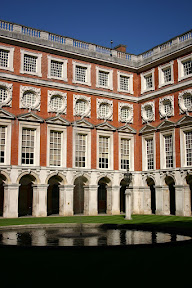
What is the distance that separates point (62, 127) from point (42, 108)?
8.74 feet

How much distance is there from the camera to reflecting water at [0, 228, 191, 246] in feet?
52.1

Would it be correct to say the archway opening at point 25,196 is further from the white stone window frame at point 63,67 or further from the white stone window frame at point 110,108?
the white stone window frame at point 63,67

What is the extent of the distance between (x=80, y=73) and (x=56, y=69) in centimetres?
270

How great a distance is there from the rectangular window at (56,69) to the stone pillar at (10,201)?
11552 millimetres

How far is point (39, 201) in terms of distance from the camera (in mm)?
33125

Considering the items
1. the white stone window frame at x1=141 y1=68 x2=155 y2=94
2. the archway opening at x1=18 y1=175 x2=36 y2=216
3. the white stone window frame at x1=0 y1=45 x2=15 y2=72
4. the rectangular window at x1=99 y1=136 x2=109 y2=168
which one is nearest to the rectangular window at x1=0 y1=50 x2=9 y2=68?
the white stone window frame at x1=0 y1=45 x2=15 y2=72

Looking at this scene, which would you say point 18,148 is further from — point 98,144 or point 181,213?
point 181,213

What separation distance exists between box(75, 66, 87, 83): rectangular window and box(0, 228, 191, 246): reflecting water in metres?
19.6

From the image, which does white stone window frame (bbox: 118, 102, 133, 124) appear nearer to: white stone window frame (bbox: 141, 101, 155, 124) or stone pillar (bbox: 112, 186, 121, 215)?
white stone window frame (bbox: 141, 101, 155, 124)

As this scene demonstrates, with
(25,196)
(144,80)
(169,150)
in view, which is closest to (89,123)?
(169,150)

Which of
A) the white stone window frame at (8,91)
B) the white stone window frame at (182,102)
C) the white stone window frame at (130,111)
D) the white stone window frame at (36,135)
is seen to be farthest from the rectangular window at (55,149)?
the white stone window frame at (182,102)

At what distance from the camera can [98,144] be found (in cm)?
3678

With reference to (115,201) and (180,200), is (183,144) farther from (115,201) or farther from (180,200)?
(115,201)

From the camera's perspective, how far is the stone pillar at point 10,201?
31406 mm
